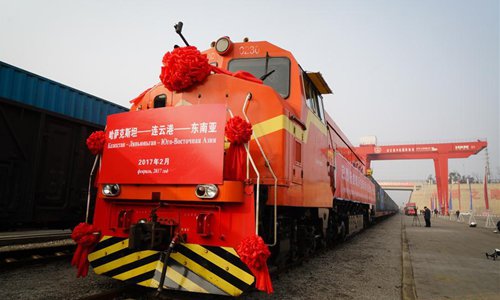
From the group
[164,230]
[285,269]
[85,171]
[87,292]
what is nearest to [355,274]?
[285,269]

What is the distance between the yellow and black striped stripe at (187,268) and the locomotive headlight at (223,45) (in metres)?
3.02

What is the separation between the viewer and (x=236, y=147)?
11.4ft

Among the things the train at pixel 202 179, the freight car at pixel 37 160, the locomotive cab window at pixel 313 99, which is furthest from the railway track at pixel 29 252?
the locomotive cab window at pixel 313 99

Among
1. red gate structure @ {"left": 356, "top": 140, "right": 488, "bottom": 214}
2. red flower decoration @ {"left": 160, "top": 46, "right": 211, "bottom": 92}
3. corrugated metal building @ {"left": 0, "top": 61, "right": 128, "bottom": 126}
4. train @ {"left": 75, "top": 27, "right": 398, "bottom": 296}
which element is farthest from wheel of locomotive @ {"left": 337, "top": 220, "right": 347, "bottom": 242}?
red gate structure @ {"left": 356, "top": 140, "right": 488, "bottom": 214}

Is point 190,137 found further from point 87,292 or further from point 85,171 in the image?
point 85,171

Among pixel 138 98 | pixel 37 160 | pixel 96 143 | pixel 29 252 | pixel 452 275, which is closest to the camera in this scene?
pixel 96 143

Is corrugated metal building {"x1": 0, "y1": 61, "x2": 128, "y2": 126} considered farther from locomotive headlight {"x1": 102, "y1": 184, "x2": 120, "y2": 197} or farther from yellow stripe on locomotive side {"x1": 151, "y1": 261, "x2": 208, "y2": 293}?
yellow stripe on locomotive side {"x1": 151, "y1": 261, "x2": 208, "y2": 293}

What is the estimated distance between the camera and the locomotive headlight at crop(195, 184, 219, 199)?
3.30 metres

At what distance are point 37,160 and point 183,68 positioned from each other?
126 inches

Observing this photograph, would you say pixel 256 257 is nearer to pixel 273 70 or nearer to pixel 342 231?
pixel 273 70

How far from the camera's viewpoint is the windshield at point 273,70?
15.9ft

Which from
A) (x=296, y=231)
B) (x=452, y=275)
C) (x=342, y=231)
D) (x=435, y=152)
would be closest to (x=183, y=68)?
(x=296, y=231)

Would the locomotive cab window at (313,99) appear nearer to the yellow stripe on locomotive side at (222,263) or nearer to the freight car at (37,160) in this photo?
the yellow stripe on locomotive side at (222,263)

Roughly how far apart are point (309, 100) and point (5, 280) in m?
4.93
